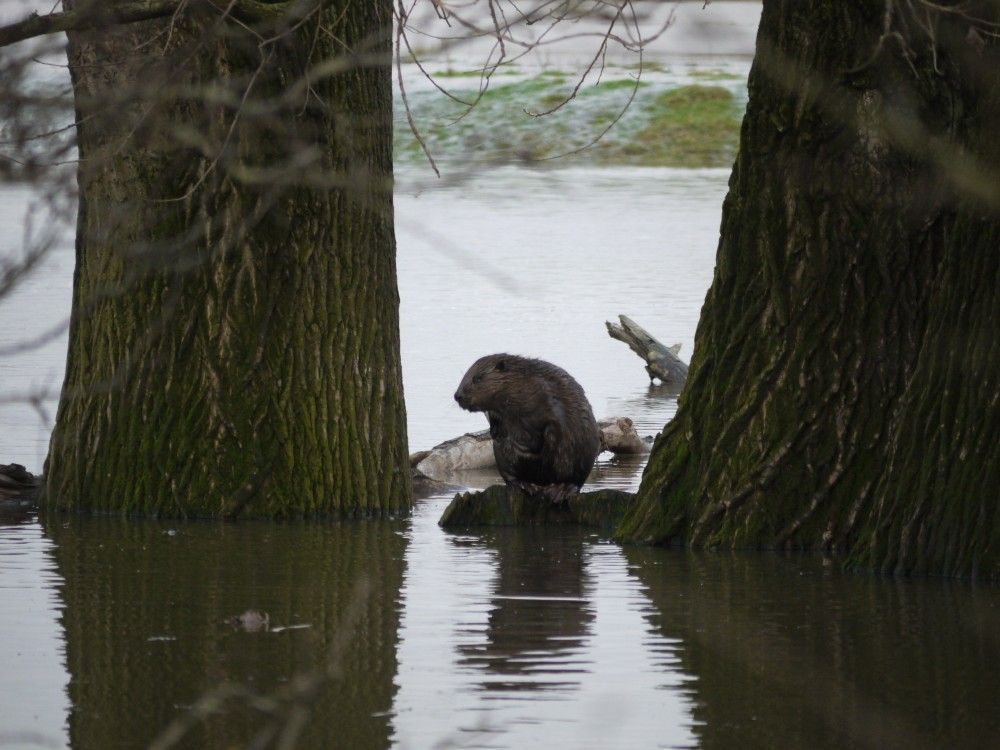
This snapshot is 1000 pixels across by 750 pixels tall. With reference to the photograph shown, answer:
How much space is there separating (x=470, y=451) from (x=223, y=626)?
5.41m

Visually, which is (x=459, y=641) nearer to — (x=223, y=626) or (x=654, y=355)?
(x=223, y=626)

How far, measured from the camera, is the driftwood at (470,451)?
11711mm

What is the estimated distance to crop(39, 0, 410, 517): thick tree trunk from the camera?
9.06 metres

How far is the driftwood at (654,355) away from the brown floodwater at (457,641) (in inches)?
247

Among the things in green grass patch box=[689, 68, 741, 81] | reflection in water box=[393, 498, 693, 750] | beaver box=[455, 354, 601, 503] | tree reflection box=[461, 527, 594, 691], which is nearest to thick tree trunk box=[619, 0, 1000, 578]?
tree reflection box=[461, 527, 594, 691]

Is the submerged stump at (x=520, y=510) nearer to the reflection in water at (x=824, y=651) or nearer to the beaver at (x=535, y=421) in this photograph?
the beaver at (x=535, y=421)

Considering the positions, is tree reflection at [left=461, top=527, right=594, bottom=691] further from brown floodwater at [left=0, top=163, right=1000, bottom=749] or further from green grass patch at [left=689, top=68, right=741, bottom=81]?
green grass patch at [left=689, top=68, right=741, bottom=81]

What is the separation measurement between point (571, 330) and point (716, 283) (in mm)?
11619

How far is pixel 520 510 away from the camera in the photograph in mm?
Answer: 9336

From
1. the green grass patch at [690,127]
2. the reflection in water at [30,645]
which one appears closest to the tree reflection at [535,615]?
the reflection in water at [30,645]

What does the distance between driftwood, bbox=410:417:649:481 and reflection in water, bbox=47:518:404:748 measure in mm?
2470

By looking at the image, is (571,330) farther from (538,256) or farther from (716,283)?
(716,283)

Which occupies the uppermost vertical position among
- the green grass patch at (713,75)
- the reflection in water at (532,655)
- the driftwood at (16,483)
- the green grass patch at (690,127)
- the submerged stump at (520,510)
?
the green grass patch at (713,75)

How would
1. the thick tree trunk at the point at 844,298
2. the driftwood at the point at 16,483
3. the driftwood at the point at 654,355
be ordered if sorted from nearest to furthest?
the thick tree trunk at the point at 844,298 < the driftwood at the point at 16,483 < the driftwood at the point at 654,355
